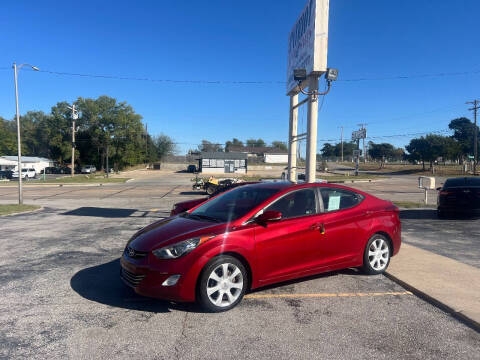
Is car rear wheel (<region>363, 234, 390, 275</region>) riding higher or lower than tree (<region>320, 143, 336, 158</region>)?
lower

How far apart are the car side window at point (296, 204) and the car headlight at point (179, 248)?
3.43 feet

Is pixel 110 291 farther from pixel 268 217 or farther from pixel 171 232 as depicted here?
pixel 268 217

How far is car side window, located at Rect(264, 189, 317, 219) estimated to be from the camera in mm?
4719

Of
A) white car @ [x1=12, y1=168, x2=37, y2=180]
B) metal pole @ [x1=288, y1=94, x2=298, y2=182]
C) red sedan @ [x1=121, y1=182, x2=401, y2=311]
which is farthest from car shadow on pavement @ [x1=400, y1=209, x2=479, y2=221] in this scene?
white car @ [x1=12, y1=168, x2=37, y2=180]

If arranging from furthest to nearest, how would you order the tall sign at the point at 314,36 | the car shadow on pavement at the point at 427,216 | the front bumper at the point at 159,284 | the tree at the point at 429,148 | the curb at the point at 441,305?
1. the tree at the point at 429,148
2. the car shadow on pavement at the point at 427,216
3. the tall sign at the point at 314,36
4. the front bumper at the point at 159,284
5. the curb at the point at 441,305

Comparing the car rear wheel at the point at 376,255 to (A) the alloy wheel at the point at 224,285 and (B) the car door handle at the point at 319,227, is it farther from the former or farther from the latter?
(A) the alloy wheel at the point at 224,285

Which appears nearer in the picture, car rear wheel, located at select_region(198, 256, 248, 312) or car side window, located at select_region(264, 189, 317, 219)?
car rear wheel, located at select_region(198, 256, 248, 312)

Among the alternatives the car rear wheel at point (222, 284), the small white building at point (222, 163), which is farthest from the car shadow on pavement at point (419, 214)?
the small white building at point (222, 163)

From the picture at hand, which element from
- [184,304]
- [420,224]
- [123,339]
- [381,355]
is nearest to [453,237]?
[420,224]

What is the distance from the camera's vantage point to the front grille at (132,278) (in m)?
4.04

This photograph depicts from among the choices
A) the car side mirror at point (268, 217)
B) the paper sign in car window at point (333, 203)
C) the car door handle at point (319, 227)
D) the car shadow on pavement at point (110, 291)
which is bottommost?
the car shadow on pavement at point (110, 291)

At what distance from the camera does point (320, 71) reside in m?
8.37

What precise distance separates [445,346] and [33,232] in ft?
31.4

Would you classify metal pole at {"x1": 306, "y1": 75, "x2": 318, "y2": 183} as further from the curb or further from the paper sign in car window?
the curb
